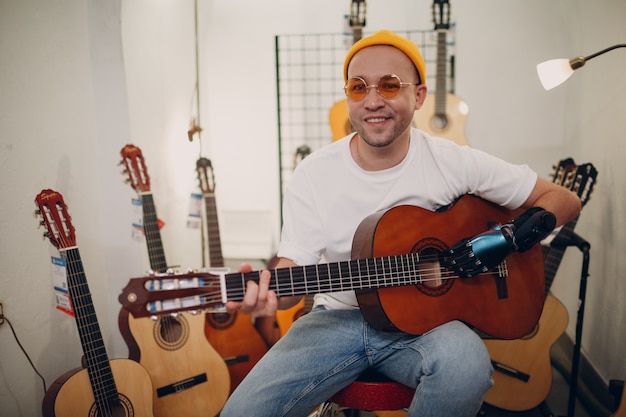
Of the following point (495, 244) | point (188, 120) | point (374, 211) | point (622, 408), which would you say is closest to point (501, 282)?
point (495, 244)

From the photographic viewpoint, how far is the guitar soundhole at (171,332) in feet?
7.16

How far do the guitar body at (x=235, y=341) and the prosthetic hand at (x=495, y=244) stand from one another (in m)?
1.40

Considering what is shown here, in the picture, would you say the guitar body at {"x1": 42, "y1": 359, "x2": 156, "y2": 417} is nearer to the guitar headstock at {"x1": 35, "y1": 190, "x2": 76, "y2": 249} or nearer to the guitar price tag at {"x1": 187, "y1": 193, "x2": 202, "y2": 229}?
the guitar headstock at {"x1": 35, "y1": 190, "x2": 76, "y2": 249}

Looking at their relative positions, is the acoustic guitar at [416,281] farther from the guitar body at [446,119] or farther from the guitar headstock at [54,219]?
the guitar body at [446,119]

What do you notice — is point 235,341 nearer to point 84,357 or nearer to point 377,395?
point 84,357

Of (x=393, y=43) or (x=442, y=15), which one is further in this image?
(x=442, y=15)

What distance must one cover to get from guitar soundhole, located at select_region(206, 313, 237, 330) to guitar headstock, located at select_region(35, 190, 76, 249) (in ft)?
3.10

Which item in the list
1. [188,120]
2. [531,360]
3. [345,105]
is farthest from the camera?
[188,120]

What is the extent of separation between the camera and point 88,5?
7.39 feet

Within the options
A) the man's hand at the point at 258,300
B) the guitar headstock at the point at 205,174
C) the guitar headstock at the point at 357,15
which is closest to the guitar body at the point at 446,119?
A: the guitar headstock at the point at 357,15

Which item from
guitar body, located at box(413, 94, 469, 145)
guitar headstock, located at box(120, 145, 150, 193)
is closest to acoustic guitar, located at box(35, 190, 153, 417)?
guitar headstock, located at box(120, 145, 150, 193)

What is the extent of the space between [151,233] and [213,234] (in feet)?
1.66

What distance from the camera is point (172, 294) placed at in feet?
4.23

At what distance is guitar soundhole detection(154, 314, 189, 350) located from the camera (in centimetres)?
218
